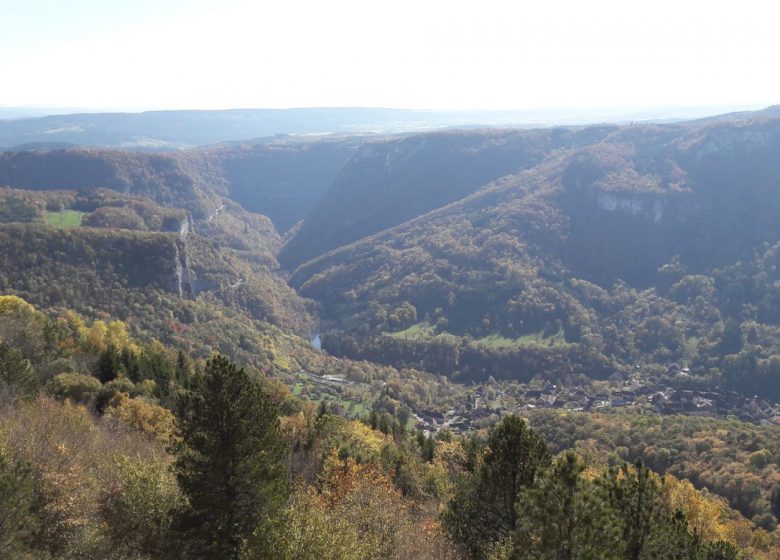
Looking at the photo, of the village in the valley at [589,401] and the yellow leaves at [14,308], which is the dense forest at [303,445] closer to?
the yellow leaves at [14,308]

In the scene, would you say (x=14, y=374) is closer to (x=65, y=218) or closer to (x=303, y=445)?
(x=303, y=445)

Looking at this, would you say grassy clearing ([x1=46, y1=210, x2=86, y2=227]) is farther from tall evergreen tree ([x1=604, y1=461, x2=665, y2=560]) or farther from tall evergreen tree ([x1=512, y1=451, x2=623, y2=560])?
tall evergreen tree ([x1=512, y1=451, x2=623, y2=560])

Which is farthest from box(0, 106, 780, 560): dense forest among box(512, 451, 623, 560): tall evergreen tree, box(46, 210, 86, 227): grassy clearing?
box(46, 210, 86, 227): grassy clearing

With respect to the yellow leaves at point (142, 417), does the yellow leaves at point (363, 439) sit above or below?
below

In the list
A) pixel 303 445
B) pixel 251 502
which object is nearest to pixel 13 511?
pixel 251 502

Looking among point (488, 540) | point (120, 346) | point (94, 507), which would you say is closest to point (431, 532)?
point (488, 540)

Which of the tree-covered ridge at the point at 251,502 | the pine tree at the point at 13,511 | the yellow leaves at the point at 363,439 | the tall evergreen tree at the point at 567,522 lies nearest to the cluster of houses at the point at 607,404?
the yellow leaves at the point at 363,439
